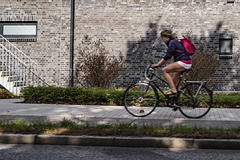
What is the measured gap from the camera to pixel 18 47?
49.5 ft

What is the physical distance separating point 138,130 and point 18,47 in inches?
436

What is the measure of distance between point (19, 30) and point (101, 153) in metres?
11.8

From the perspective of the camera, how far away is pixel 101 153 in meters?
4.63

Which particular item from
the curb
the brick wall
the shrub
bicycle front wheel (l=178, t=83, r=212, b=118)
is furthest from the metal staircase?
the curb

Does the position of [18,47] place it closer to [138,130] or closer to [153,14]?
[153,14]

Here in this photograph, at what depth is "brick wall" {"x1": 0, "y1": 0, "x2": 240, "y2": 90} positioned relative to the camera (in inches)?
555

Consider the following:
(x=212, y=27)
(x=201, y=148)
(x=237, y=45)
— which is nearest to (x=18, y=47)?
(x=212, y=27)

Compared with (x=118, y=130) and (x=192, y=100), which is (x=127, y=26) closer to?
(x=192, y=100)

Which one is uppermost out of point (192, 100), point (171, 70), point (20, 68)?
point (20, 68)

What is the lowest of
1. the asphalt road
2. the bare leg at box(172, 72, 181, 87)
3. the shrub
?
the asphalt road

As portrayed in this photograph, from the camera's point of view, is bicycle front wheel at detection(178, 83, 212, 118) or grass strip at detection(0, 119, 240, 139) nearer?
grass strip at detection(0, 119, 240, 139)

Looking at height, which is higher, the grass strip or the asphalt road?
the grass strip

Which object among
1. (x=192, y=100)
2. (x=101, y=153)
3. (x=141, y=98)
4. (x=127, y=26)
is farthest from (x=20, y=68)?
(x=101, y=153)

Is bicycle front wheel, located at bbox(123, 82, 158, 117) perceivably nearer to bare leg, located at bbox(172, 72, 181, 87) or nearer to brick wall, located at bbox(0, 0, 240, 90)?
bare leg, located at bbox(172, 72, 181, 87)
